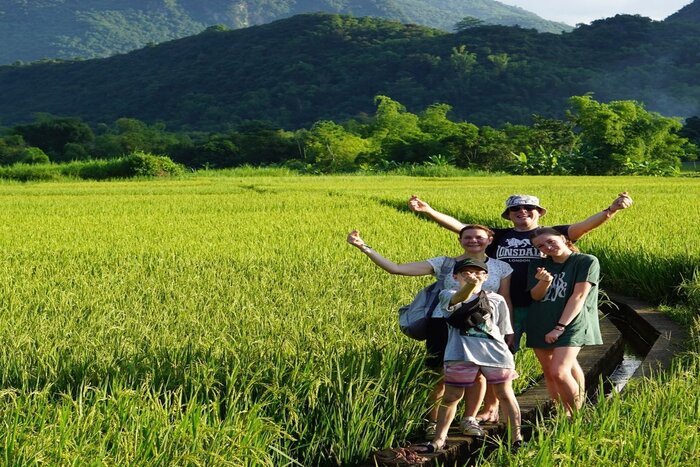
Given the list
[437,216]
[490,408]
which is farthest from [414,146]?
[490,408]

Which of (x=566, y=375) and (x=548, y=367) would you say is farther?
(x=548, y=367)

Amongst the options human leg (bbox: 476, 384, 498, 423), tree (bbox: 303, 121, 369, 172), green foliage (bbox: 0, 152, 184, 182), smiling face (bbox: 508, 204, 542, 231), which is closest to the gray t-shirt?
human leg (bbox: 476, 384, 498, 423)

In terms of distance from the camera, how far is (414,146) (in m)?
38.4

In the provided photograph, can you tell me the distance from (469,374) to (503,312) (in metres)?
0.28

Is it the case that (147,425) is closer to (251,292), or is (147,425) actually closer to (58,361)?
(58,361)

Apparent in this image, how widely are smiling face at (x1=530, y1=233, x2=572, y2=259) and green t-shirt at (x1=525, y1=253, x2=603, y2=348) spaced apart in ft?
0.20

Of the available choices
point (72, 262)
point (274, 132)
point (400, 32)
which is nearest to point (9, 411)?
point (72, 262)

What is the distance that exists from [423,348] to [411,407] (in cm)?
33

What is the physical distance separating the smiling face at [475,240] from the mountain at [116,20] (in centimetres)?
14388

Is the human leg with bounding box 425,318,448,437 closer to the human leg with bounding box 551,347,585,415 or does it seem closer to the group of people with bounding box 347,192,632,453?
the group of people with bounding box 347,192,632,453

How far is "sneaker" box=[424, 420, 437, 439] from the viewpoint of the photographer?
10.9ft

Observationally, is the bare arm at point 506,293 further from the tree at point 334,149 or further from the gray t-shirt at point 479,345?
the tree at point 334,149

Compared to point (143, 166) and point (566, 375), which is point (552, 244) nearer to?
point (566, 375)

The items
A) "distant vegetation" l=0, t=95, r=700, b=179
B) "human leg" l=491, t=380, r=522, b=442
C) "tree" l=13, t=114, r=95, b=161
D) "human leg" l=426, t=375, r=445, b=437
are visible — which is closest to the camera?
"human leg" l=491, t=380, r=522, b=442
